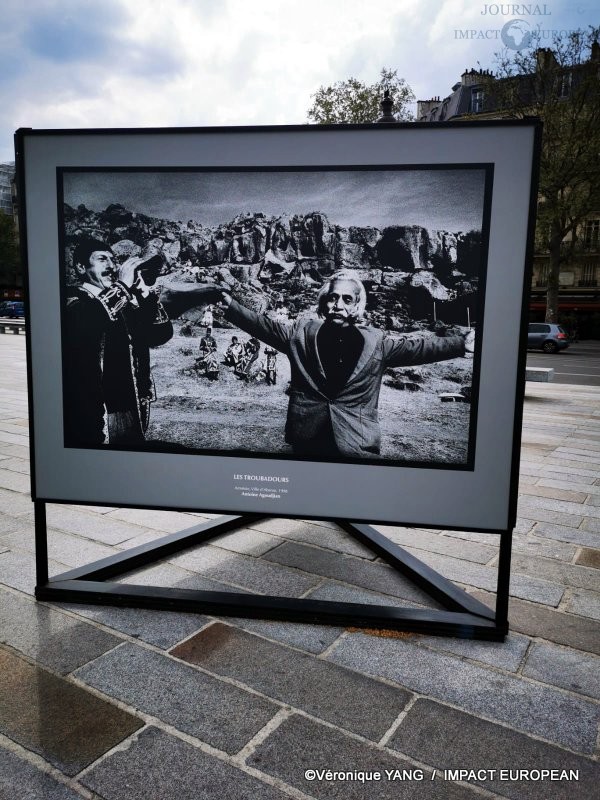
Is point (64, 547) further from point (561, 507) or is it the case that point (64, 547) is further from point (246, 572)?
point (561, 507)

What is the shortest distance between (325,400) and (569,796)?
1.53 metres

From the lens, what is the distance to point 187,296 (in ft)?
8.35

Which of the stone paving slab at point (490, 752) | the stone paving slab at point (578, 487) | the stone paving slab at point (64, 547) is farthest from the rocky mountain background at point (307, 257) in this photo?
the stone paving slab at point (578, 487)

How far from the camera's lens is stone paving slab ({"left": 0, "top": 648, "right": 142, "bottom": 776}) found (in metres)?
1.86

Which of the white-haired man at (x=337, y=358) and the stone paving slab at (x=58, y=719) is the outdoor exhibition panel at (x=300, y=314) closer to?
the white-haired man at (x=337, y=358)

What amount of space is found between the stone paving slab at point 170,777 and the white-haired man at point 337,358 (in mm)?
1176

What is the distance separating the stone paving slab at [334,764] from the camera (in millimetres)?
1734

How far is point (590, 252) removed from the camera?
48.0 metres

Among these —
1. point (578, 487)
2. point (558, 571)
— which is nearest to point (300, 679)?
point (558, 571)

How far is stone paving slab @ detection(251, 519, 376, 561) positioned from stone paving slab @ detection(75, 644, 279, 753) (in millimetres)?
1387

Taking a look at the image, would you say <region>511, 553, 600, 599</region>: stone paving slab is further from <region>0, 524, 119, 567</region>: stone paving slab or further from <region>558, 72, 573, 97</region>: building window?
<region>558, 72, 573, 97</region>: building window

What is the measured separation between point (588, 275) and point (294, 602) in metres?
53.1

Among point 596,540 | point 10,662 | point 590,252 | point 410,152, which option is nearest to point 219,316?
point 410,152

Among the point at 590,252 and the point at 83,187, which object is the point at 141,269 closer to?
the point at 83,187
